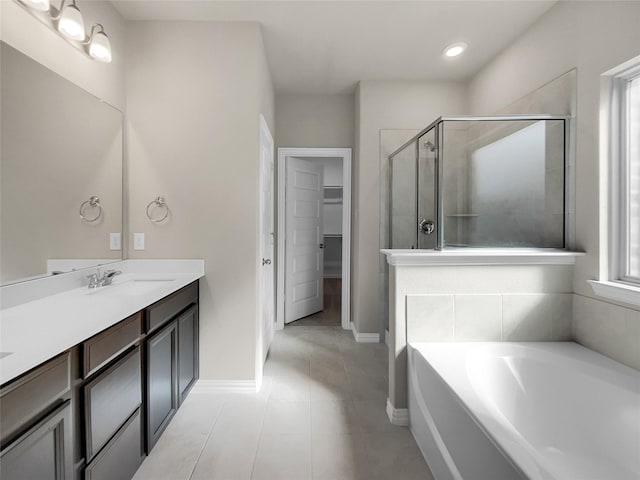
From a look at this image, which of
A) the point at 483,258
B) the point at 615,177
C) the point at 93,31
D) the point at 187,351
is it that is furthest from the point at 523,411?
the point at 93,31

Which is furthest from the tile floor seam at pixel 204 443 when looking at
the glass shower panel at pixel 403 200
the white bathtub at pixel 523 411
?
the glass shower panel at pixel 403 200

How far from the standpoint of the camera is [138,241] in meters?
2.33

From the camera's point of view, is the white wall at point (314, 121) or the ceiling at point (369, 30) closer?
the ceiling at point (369, 30)

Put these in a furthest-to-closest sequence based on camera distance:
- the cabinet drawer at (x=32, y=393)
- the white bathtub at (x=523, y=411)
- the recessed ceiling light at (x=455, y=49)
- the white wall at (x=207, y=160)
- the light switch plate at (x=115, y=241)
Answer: the recessed ceiling light at (x=455, y=49), the white wall at (x=207, y=160), the light switch plate at (x=115, y=241), the white bathtub at (x=523, y=411), the cabinet drawer at (x=32, y=393)

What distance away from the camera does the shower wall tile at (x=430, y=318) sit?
1.90 m

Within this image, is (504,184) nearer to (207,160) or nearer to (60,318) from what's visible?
(207,160)

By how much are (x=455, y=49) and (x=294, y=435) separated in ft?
10.5

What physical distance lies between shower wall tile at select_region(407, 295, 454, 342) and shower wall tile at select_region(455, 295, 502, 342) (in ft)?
0.16

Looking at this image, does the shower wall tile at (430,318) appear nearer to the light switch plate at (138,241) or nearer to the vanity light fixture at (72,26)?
the light switch plate at (138,241)

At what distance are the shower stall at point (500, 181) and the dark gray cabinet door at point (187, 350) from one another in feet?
5.64

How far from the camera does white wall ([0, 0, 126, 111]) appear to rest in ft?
4.81

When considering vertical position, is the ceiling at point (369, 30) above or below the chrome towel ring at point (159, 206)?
above

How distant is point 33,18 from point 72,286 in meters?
1.37

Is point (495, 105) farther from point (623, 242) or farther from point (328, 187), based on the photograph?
point (328, 187)
